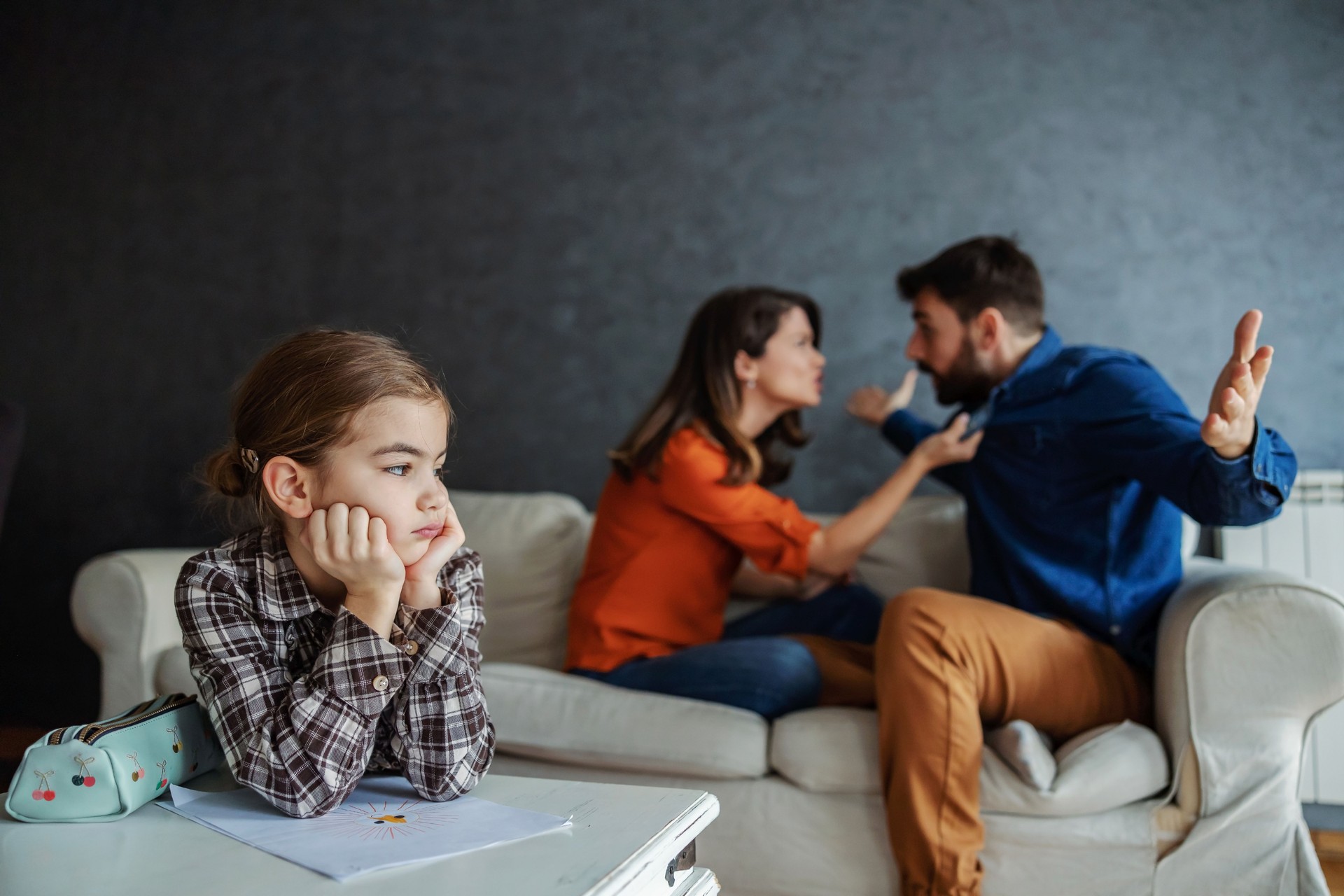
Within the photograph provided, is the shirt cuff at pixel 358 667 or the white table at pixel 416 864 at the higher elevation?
the shirt cuff at pixel 358 667

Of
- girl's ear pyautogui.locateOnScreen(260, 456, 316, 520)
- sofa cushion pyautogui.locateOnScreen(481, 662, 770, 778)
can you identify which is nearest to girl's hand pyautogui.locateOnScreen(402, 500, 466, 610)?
girl's ear pyautogui.locateOnScreen(260, 456, 316, 520)

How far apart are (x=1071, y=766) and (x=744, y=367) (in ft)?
3.05

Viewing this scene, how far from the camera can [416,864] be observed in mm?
730

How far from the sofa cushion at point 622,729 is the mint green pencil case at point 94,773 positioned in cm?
81

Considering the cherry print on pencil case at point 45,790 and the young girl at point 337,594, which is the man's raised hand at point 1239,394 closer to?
the young girl at point 337,594

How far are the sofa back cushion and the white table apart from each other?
1.36m

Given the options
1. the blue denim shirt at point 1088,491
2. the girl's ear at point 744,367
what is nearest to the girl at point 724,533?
the girl's ear at point 744,367

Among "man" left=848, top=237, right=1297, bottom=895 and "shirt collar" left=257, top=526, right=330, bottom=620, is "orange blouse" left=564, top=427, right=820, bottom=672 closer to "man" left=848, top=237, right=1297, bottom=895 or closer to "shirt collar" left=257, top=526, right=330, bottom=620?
"man" left=848, top=237, right=1297, bottom=895

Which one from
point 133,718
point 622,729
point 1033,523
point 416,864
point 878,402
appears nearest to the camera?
point 416,864

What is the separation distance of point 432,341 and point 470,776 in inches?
80.5

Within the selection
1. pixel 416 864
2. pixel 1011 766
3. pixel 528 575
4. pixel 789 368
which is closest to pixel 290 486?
pixel 416 864

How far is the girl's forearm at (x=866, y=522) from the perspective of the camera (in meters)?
1.90

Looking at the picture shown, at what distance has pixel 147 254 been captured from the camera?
3.09m

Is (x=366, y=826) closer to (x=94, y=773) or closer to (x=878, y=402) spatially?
(x=94, y=773)
